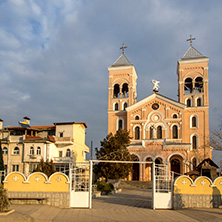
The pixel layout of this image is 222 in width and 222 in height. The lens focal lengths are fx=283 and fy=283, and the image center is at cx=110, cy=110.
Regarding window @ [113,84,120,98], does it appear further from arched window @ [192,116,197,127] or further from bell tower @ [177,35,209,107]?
arched window @ [192,116,197,127]

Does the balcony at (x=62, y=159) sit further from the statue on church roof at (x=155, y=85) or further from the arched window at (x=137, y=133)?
the statue on church roof at (x=155, y=85)

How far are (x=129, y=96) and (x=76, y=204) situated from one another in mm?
29733

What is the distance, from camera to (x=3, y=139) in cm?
4091

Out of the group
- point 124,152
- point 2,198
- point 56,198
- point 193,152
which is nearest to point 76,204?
point 56,198

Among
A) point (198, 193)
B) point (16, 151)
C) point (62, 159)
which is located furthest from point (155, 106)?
point (198, 193)

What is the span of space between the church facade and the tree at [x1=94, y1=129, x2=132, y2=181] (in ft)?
21.3

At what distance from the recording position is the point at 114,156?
3100 cm

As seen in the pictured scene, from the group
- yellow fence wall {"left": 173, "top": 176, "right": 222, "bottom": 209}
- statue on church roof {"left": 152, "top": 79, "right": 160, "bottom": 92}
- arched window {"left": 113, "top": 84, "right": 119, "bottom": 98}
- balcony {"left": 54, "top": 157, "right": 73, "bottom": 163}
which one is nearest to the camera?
yellow fence wall {"left": 173, "top": 176, "right": 222, "bottom": 209}

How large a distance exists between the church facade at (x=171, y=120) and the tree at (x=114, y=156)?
6.51 m

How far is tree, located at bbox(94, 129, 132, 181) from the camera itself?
29094mm

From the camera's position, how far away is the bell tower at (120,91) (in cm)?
4288

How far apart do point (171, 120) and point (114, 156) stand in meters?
12.3

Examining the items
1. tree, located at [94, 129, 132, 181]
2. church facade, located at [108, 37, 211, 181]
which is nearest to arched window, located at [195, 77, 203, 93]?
church facade, located at [108, 37, 211, 181]

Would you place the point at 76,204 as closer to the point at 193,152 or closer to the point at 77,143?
the point at 193,152
